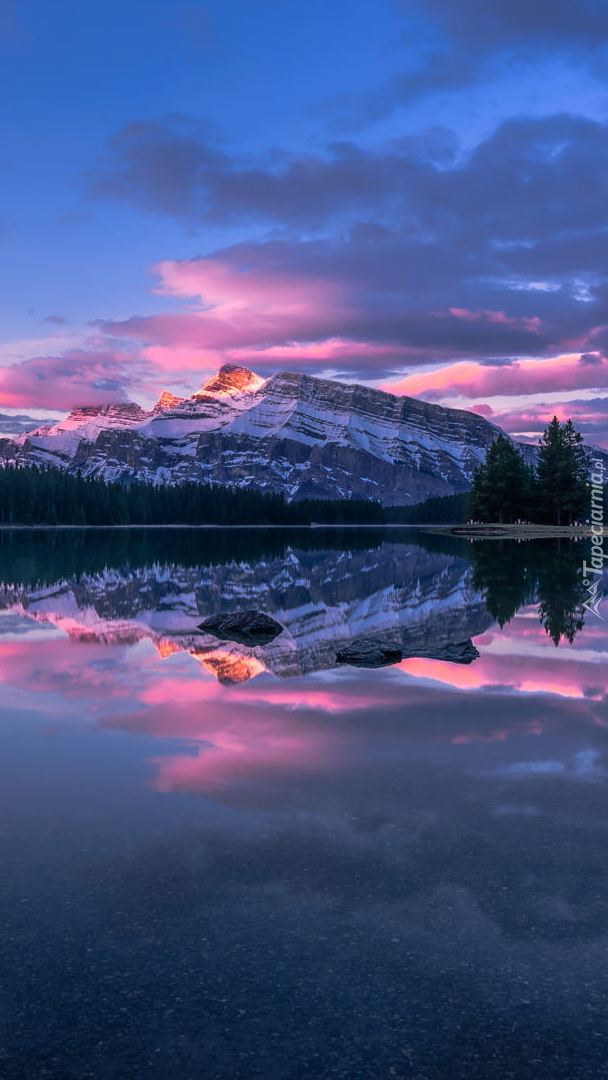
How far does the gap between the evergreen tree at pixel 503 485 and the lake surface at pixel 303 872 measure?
114 m

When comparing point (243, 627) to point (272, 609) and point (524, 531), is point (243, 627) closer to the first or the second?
point (272, 609)

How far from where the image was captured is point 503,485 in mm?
129625

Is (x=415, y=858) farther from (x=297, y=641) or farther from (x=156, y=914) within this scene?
(x=297, y=641)

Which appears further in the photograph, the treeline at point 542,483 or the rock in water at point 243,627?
the treeline at point 542,483

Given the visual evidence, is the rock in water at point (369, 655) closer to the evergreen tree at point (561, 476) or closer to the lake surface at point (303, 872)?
the lake surface at point (303, 872)

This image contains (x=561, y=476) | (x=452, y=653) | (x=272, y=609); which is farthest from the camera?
(x=561, y=476)

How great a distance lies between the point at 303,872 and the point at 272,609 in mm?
24327

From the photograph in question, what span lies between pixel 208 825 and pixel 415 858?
7.83 feet

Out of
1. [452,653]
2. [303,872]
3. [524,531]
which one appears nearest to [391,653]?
[452,653]

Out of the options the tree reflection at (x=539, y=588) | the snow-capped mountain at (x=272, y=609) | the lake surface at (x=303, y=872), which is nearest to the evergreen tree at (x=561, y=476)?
the tree reflection at (x=539, y=588)

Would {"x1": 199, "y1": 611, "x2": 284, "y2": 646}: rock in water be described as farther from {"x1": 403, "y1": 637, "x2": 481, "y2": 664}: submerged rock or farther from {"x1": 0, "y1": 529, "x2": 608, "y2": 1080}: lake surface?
{"x1": 0, "y1": 529, "x2": 608, "y2": 1080}: lake surface

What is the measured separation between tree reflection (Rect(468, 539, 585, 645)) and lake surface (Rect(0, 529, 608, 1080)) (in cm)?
843

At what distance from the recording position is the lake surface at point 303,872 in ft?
19.5

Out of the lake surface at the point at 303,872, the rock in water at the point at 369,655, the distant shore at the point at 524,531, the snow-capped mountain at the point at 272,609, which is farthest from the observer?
the distant shore at the point at 524,531
